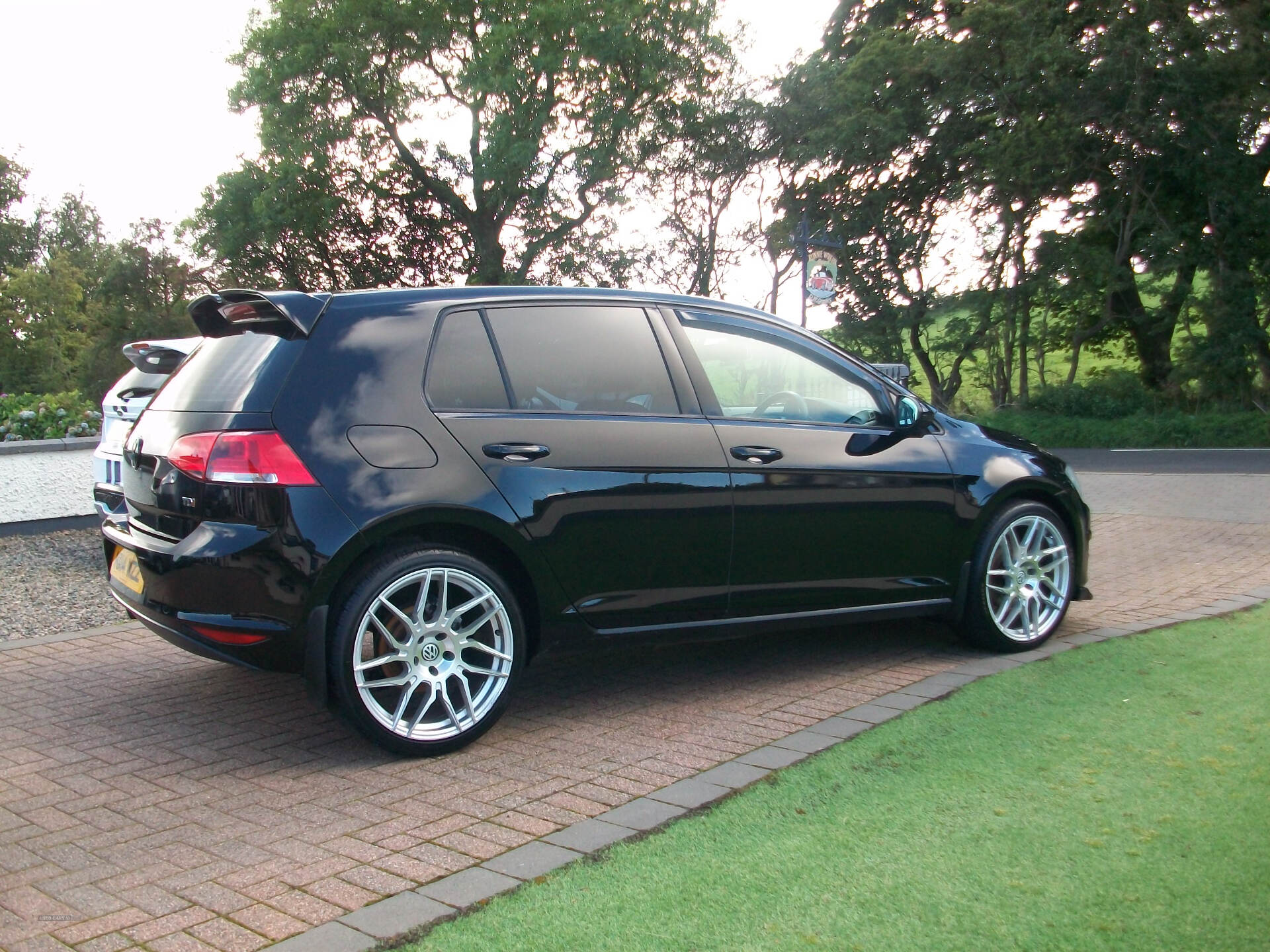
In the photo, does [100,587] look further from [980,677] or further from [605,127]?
[605,127]

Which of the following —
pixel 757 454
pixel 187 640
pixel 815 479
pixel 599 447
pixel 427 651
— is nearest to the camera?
pixel 187 640

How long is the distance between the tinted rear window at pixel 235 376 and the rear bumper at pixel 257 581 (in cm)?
42

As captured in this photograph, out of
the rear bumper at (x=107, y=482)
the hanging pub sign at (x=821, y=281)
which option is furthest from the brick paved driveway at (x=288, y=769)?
the hanging pub sign at (x=821, y=281)

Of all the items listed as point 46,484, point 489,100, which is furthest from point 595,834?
point 489,100

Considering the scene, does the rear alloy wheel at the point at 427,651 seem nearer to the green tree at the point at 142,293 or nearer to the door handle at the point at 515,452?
the door handle at the point at 515,452

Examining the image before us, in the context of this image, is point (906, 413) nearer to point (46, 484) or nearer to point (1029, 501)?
point (1029, 501)

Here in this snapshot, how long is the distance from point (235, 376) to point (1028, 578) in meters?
3.91

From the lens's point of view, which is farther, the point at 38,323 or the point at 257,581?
the point at 38,323

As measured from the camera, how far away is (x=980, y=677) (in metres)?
5.40

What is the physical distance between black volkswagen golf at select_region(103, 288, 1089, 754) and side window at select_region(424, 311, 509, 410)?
0.04 feet

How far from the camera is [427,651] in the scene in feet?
14.7

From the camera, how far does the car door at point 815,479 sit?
206 inches

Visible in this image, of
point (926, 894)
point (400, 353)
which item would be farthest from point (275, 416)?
point (926, 894)

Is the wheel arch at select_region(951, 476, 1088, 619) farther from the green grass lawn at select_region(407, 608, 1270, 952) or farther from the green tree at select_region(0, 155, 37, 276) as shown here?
the green tree at select_region(0, 155, 37, 276)
